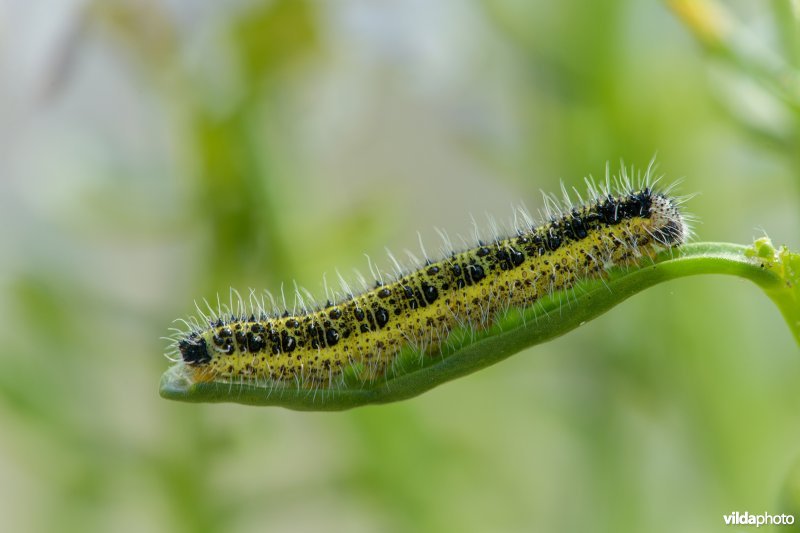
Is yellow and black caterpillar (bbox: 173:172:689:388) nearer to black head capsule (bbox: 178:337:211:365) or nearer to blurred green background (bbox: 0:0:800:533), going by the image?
black head capsule (bbox: 178:337:211:365)

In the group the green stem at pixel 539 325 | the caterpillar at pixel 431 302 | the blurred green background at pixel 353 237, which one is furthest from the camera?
the blurred green background at pixel 353 237

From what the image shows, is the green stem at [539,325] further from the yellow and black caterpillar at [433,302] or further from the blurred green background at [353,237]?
the blurred green background at [353,237]

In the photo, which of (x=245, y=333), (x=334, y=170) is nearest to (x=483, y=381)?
(x=245, y=333)

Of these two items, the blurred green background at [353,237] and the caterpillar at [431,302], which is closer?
the caterpillar at [431,302]

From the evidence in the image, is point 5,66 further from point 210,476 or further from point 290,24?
point 210,476

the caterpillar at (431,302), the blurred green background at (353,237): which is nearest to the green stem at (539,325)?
the caterpillar at (431,302)

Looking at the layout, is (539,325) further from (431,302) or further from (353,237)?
(353,237)

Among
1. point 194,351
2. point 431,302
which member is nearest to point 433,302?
point 431,302
